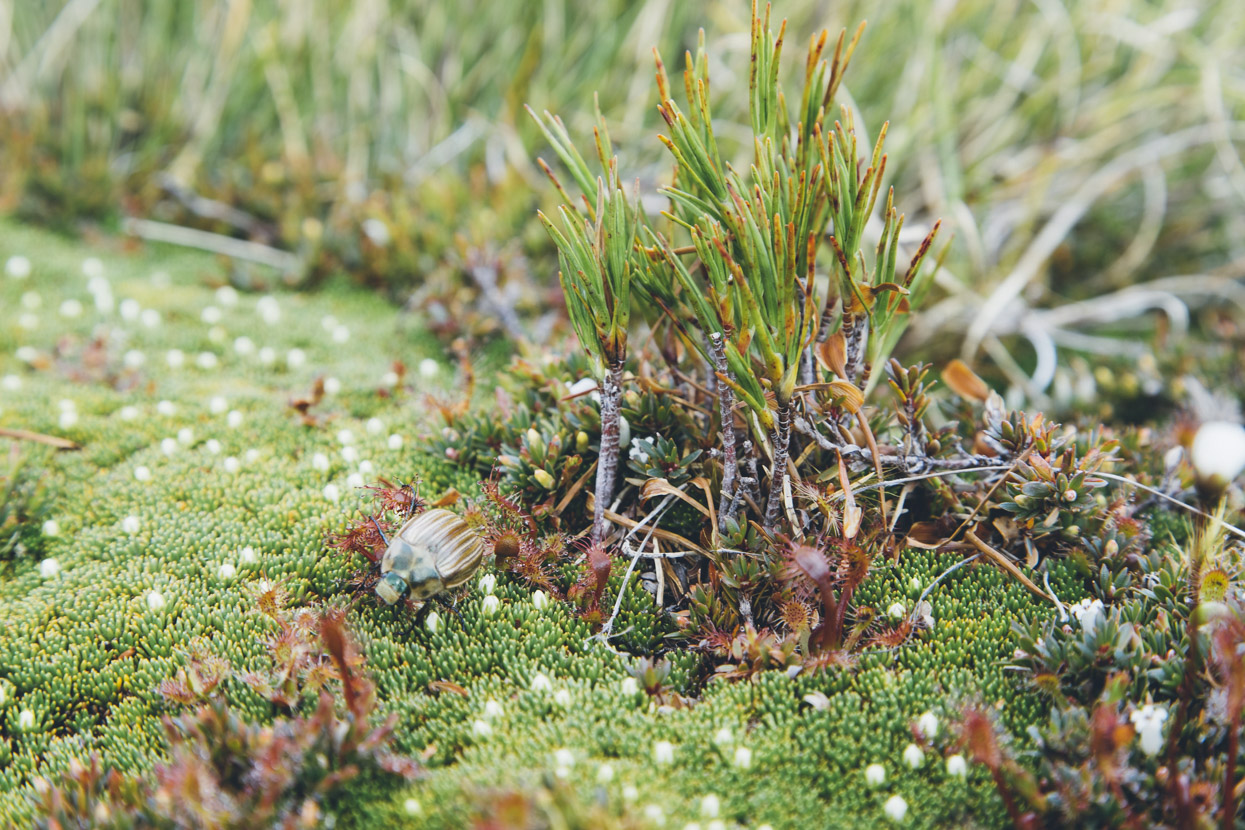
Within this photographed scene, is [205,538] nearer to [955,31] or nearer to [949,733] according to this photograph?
[949,733]

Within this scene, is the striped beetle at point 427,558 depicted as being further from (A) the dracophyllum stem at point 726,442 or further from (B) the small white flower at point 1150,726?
(B) the small white flower at point 1150,726

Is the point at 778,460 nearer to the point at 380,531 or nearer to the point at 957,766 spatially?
the point at 957,766

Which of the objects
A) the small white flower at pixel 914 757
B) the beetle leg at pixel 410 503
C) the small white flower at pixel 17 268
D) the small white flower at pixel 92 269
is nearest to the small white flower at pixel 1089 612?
the small white flower at pixel 914 757

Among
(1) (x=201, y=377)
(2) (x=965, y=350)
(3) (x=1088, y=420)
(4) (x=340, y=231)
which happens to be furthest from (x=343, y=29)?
(3) (x=1088, y=420)

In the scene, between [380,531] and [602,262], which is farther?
[380,531]

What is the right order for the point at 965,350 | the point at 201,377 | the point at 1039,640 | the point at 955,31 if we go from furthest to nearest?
the point at 955,31 < the point at 965,350 < the point at 201,377 < the point at 1039,640

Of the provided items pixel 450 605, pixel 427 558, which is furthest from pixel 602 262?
pixel 450 605

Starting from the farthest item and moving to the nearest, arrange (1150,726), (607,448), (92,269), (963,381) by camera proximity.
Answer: (92,269) → (963,381) → (607,448) → (1150,726)
